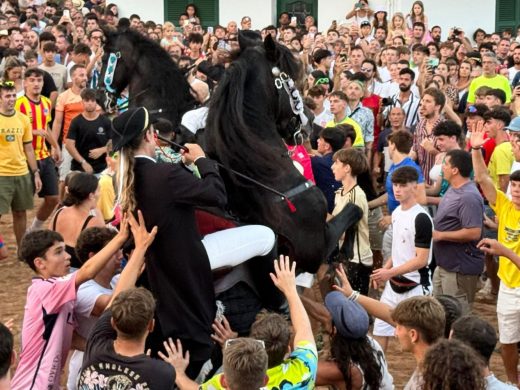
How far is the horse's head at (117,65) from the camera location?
7316 millimetres

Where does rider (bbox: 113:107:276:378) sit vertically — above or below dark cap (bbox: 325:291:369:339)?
above

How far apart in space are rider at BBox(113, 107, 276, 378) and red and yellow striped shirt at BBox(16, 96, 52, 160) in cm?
637

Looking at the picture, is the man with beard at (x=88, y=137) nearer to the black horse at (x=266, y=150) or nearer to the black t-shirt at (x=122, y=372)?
the black horse at (x=266, y=150)

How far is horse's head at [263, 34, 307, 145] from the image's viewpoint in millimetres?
6048

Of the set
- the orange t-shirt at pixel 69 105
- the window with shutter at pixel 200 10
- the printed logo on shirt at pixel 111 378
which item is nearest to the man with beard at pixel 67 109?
the orange t-shirt at pixel 69 105

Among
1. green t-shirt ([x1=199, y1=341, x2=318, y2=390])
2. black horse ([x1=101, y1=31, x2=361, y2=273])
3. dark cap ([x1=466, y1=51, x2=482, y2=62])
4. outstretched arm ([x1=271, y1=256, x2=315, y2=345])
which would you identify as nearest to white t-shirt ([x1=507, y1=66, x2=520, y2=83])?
dark cap ([x1=466, y1=51, x2=482, y2=62])

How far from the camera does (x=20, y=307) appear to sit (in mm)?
9266

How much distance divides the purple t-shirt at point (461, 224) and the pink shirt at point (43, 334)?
354 centimetres

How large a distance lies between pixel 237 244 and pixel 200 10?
21441 millimetres

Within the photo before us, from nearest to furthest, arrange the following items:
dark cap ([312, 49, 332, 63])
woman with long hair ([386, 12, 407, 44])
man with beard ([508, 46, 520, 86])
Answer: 1. man with beard ([508, 46, 520, 86])
2. dark cap ([312, 49, 332, 63])
3. woman with long hair ([386, 12, 407, 44])

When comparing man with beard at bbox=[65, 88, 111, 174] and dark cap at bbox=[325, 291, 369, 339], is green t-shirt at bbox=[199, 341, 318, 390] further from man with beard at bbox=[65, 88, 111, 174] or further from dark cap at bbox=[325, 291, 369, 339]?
man with beard at bbox=[65, 88, 111, 174]

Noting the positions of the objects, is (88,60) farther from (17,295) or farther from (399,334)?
(399,334)

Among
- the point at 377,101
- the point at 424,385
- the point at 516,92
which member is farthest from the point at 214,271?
the point at 377,101

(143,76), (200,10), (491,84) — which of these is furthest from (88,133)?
(200,10)
